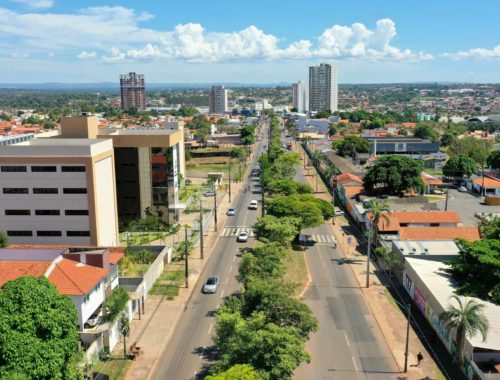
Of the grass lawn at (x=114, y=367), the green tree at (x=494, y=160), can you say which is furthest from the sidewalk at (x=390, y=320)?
the green tree at (x=494, y=160)

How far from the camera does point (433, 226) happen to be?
7606 centimetres

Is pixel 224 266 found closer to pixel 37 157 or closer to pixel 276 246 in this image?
pixel 276 246

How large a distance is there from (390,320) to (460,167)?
255 feet

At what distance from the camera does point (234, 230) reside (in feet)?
272

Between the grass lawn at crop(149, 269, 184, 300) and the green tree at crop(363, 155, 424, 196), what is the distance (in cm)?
4734

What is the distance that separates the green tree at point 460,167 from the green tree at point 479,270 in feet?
229

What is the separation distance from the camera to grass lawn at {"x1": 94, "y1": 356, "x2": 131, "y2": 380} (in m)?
40.0

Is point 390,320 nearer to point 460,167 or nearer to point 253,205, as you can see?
point 253,205

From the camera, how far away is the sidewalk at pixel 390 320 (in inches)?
1601

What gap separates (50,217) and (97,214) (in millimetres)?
6174

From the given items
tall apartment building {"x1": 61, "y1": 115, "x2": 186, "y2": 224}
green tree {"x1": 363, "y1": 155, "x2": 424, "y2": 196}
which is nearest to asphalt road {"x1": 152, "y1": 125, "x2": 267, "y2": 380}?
tall apartment building {"x1": 61, "y1": 115, "x2": 186, "y2": 224}

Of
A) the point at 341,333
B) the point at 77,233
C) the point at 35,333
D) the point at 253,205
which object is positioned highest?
the point at 35,333

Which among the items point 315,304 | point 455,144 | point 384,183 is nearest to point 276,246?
point 315,304

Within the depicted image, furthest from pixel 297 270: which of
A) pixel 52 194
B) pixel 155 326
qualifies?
pixel 52 194
